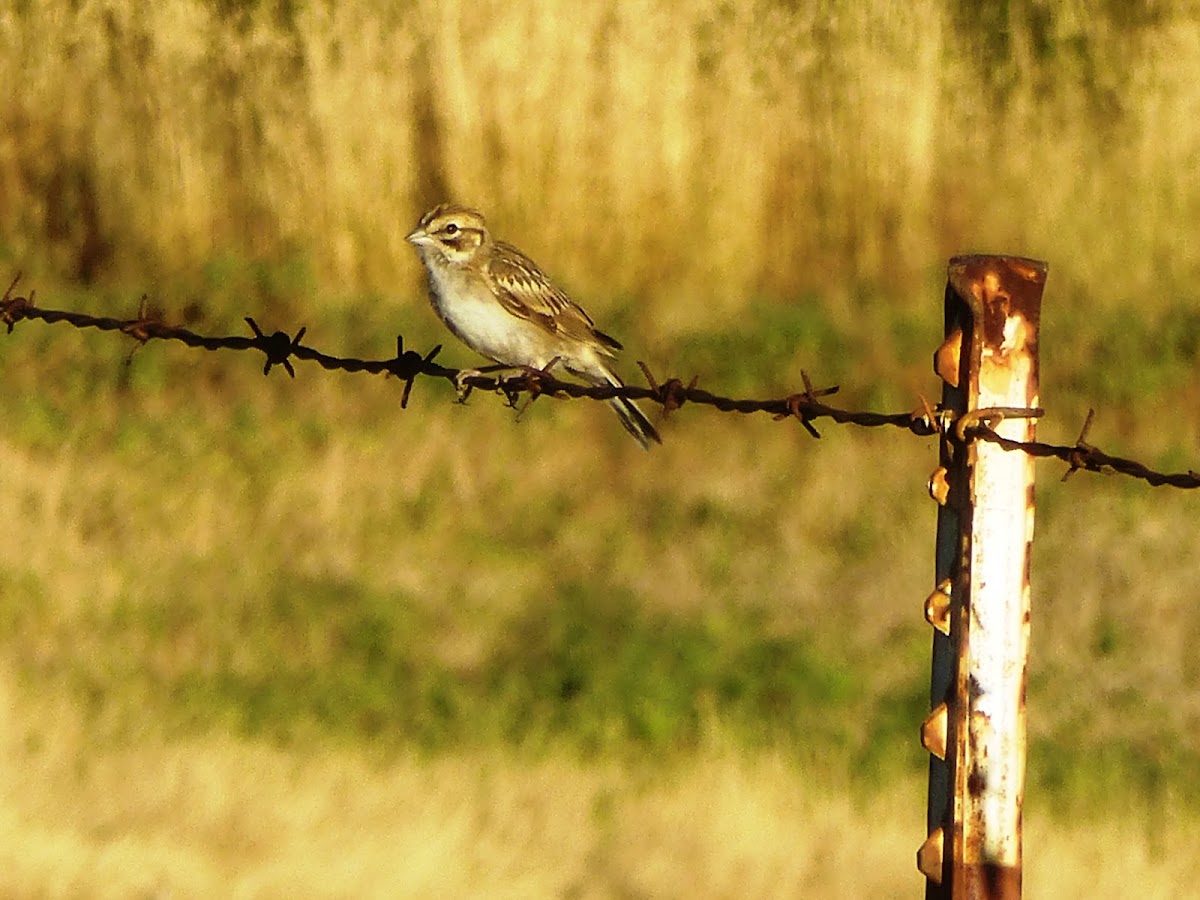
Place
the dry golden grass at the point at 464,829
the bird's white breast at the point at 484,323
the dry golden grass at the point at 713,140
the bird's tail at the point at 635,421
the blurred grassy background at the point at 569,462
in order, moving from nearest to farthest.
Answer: the bird's tail at the point at 635,421
the dry golden grass at the point at 464,829
the bird's white breast at the point at 484,323
the blurred grassy background at the point at 569,462
the dry golden grass at the point at 713,140

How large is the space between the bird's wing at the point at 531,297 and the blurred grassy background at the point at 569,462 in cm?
176

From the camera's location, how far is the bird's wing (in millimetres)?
7582

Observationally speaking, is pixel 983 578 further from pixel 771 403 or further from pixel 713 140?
pixel 713 140

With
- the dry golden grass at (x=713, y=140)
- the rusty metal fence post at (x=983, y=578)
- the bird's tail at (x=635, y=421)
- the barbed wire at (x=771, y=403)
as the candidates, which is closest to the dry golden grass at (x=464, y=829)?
the bird's tail at (x=635, y=421)

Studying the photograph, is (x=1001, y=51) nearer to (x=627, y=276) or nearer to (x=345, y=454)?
(x=627, y=276)

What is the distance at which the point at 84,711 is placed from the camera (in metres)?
8.56

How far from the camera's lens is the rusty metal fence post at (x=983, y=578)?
338 centimetres

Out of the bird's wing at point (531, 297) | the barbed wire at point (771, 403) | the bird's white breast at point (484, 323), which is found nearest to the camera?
the barbed wire at point (771, 403)

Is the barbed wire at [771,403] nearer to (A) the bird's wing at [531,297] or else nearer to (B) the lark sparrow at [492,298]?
(B) the lark sparrow at [492,298]

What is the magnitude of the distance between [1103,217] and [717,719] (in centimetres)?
573

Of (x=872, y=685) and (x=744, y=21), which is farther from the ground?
(x=744, y=21)

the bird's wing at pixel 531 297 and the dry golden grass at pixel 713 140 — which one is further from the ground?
the dry golden grass at pixel 713 140

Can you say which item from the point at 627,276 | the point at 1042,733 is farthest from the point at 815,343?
the point at 1042,733

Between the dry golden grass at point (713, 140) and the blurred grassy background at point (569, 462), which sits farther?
the dry golden grass at point (713, 140)
